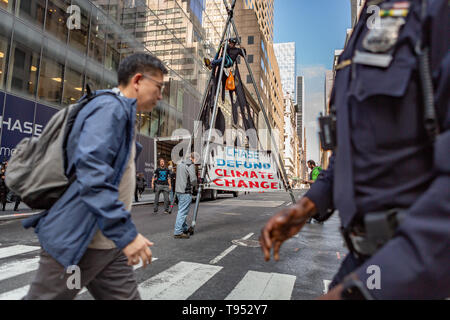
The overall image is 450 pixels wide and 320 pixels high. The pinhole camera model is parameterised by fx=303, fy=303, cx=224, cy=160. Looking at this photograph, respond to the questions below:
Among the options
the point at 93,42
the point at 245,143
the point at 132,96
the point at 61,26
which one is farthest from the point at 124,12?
the point at 132,96

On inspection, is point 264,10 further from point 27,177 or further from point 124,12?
point 27,177

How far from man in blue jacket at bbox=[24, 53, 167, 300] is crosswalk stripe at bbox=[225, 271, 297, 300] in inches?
80.2

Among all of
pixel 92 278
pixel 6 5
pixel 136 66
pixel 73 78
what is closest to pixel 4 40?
pixel 6 5

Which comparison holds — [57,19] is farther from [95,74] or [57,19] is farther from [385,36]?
[385,36]

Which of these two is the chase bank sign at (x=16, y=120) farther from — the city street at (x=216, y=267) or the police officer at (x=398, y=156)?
the police officer at (x=398, y=156)

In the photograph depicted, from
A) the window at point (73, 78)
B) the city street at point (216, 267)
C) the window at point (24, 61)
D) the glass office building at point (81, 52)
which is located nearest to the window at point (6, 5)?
the glass office building at point (81, 52)

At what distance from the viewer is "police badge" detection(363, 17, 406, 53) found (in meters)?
1.01

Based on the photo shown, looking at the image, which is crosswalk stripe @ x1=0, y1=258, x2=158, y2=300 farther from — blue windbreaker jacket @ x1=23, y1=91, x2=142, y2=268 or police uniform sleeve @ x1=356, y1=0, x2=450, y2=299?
police uniform sleeve @ x1=356, y1=0, x2=450, y2=299

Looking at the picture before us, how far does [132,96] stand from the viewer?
77.9 inches

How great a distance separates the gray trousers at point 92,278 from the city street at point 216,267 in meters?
1.80

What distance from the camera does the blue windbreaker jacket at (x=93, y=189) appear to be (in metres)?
1.47

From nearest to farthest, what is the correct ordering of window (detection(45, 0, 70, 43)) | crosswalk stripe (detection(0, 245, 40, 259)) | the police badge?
the police badge, crosswalk stripe (detection(0, 245, 40, 259)), window (detection(45, 0, 70, 43))

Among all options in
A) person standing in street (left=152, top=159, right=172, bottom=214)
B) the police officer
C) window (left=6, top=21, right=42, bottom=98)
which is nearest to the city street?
the police officer

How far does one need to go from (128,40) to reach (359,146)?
2472 cm
